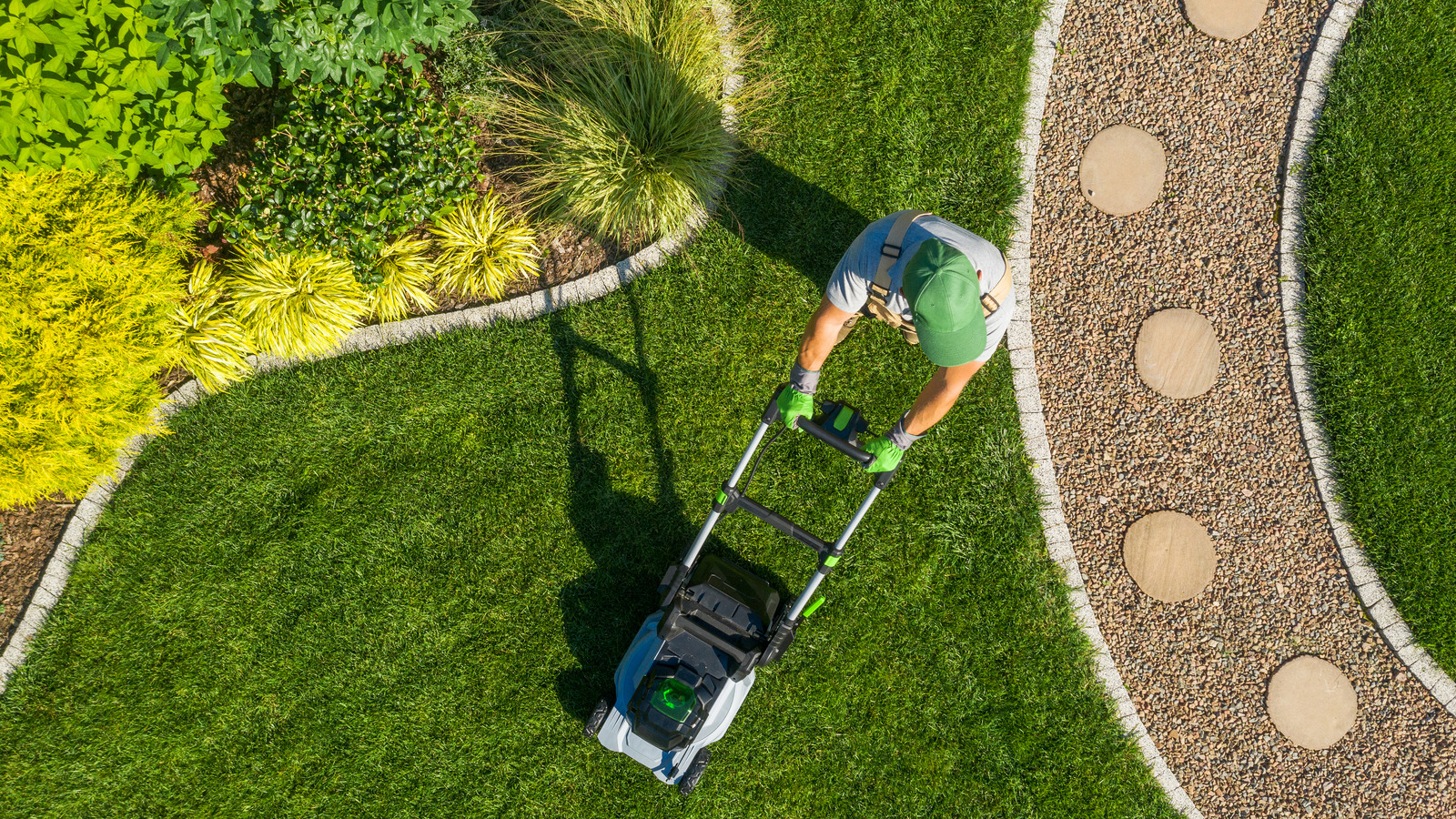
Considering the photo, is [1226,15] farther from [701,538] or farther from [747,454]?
[701,538]

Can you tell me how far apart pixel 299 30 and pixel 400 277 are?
1640mm

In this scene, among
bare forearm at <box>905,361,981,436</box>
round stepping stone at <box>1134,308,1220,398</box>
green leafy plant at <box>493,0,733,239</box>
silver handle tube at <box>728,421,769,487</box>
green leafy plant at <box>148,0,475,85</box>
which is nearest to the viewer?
green leafy plant at <box>148,0,475,85</box>

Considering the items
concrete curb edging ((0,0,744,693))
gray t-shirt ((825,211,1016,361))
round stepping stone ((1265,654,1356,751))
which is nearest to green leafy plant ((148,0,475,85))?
concrete curb edging ((0,0,744,693))

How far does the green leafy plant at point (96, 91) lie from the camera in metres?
3.57

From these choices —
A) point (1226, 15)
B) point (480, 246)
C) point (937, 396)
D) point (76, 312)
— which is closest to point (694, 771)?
point (937, 396)

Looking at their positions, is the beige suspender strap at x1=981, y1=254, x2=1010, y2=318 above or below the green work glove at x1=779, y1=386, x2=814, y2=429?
above

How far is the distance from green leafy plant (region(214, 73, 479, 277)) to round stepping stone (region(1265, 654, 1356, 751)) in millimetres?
5993

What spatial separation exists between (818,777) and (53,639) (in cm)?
482

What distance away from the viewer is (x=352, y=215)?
4.42 metres

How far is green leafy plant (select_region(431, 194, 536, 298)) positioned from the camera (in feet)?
16.2

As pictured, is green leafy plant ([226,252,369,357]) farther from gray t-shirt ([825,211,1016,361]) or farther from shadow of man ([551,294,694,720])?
gray t-shirt ([825,211,1016,361])

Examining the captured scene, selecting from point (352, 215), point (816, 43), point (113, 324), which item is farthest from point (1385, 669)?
point (113, 324)

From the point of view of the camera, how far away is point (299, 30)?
3.48 m

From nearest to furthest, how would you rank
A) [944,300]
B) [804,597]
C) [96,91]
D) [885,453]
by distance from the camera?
[944,300]
[96,91]
[885,453]
[804,597]
